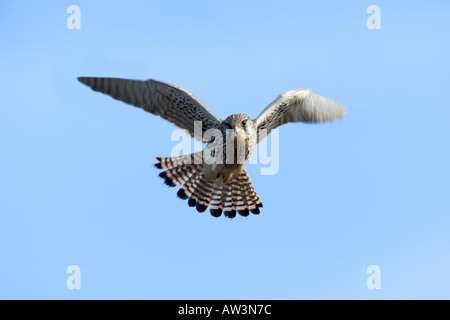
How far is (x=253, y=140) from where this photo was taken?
11492 millimetres

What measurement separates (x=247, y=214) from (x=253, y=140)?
5.94 ft

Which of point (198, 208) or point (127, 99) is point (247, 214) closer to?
point (198, 208)

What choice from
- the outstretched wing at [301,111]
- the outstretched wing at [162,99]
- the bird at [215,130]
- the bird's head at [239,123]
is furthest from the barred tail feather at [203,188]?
the bird's head at [239,123]

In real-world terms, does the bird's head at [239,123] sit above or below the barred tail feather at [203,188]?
above

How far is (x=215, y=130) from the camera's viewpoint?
456 inches

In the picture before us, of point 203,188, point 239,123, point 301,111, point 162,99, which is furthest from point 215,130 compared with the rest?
point 301,111

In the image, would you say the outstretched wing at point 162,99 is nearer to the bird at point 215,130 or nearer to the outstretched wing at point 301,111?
the bird at point 215,130

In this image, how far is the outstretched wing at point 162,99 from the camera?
11.1 m

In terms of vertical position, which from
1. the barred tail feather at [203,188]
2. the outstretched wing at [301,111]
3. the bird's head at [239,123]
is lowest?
the barred tail feather at [203,188]

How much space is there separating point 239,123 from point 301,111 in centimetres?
151

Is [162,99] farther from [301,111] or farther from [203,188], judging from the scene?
[301,111]

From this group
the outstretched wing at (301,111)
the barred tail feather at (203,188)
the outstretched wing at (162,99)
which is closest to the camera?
the outstretched wing at (162,99)

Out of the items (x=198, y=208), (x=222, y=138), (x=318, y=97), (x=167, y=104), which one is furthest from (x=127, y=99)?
(x=318, y=97)

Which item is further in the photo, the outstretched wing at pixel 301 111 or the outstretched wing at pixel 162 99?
the outstretched wing at pixel 301 111
